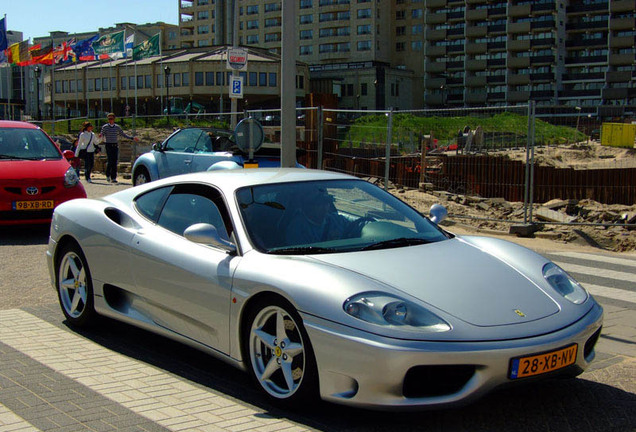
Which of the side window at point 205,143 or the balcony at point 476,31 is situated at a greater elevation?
the balcony at point 476,31

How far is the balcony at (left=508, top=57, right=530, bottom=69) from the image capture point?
95000 mm

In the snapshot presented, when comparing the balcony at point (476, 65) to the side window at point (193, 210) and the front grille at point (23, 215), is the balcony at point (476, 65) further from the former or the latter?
the side window at point (193, 210)

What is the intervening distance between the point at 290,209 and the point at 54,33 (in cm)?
15594

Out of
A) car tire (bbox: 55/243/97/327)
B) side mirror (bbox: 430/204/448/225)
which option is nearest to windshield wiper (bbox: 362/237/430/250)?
side mirror (bbox: 430/204/448/225)

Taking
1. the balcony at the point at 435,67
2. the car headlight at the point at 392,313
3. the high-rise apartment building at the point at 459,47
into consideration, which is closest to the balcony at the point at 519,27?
the high-rise apartment building at the point at 459,47

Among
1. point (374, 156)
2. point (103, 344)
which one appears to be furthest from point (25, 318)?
point (374, 156)

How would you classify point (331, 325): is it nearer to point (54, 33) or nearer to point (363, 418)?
point (363, 418)

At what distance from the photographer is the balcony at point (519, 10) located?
310 ft

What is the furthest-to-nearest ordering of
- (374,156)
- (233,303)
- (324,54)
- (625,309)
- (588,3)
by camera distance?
(324,54)
(588,3)
(374,156)
(625,309)
(233,303)

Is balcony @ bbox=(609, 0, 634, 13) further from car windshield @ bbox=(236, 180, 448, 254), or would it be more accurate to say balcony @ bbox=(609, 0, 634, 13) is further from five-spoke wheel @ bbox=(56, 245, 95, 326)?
five-spoke wheel @ bbox=(56, 245, 95, 326)

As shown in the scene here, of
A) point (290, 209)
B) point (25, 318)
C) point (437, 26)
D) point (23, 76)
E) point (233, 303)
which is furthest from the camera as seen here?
point (23, 76)

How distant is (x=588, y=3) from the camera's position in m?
93.1

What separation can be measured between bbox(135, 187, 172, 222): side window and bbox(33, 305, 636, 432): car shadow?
116cm

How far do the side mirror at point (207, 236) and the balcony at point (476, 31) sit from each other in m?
101
